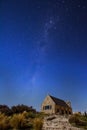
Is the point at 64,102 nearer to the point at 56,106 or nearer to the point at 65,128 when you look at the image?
the point at 56,106

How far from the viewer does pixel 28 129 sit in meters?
21.1

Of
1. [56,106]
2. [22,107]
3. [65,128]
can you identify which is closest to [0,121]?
[65,128]

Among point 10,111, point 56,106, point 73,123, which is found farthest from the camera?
point 56,106

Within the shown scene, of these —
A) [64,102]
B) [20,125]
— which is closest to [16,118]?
[20,125]

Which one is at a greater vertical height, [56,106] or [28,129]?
[56,106]

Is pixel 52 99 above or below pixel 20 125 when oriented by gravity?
above

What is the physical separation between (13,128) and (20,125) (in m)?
0.86

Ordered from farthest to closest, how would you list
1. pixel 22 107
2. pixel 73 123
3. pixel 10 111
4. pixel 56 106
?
pixel 56 106
pixel 22 107
pixel 10 111
pixel 73 123

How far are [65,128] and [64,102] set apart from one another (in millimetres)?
39643

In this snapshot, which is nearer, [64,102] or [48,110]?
[48,110]

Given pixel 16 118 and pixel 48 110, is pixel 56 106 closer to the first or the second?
pixel 48 110

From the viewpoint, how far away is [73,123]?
2483 centimetres

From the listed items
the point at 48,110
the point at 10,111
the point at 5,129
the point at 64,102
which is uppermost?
the point at 64,102

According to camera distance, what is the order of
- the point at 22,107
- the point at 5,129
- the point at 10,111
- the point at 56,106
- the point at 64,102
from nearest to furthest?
the point at 5,129 → the point at 10,111 → the point at 22,107 → the point at 56,106 → the point at 64,102
